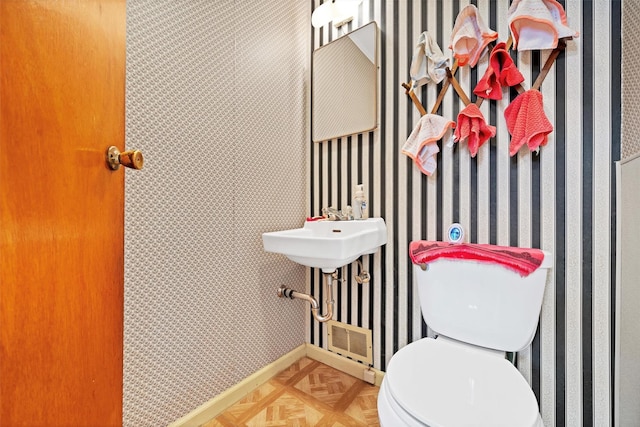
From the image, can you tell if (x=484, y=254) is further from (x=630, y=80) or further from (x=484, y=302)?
(x=630, y=80)

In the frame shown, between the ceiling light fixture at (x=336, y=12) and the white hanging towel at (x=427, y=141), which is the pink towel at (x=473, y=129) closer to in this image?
the white hanging towel at (x=427, y=141)

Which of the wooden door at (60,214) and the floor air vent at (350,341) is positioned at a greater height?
the wooden door at (60,214)

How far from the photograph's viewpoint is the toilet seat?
693 millimetres

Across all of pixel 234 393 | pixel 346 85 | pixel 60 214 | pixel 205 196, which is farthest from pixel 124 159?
pixel 346 85


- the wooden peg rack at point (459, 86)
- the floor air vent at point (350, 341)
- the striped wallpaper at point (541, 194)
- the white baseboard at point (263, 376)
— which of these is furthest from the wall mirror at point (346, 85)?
the white baseboard at point (263, 376)

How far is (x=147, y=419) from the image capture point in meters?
1.06

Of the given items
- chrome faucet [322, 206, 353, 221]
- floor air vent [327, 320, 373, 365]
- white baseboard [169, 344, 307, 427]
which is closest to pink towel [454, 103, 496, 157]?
chrome faucet [322, 206, 353, 221]

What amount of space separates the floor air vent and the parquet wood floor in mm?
121

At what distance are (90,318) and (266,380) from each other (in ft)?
4.08

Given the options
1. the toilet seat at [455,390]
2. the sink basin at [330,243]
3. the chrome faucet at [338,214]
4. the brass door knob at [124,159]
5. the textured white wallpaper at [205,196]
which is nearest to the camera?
the brass door knob at [124,159]

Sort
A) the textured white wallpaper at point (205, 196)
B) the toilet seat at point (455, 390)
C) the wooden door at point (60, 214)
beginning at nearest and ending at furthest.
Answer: the wooden door at point (60, 214), the toilet seat at point (455, 390), the textured white wallpaper at point (205, 196)

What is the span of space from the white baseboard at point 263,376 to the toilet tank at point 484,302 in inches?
24.1

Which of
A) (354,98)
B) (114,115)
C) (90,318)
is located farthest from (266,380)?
(354,98)

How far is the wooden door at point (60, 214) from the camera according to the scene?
379 mm
